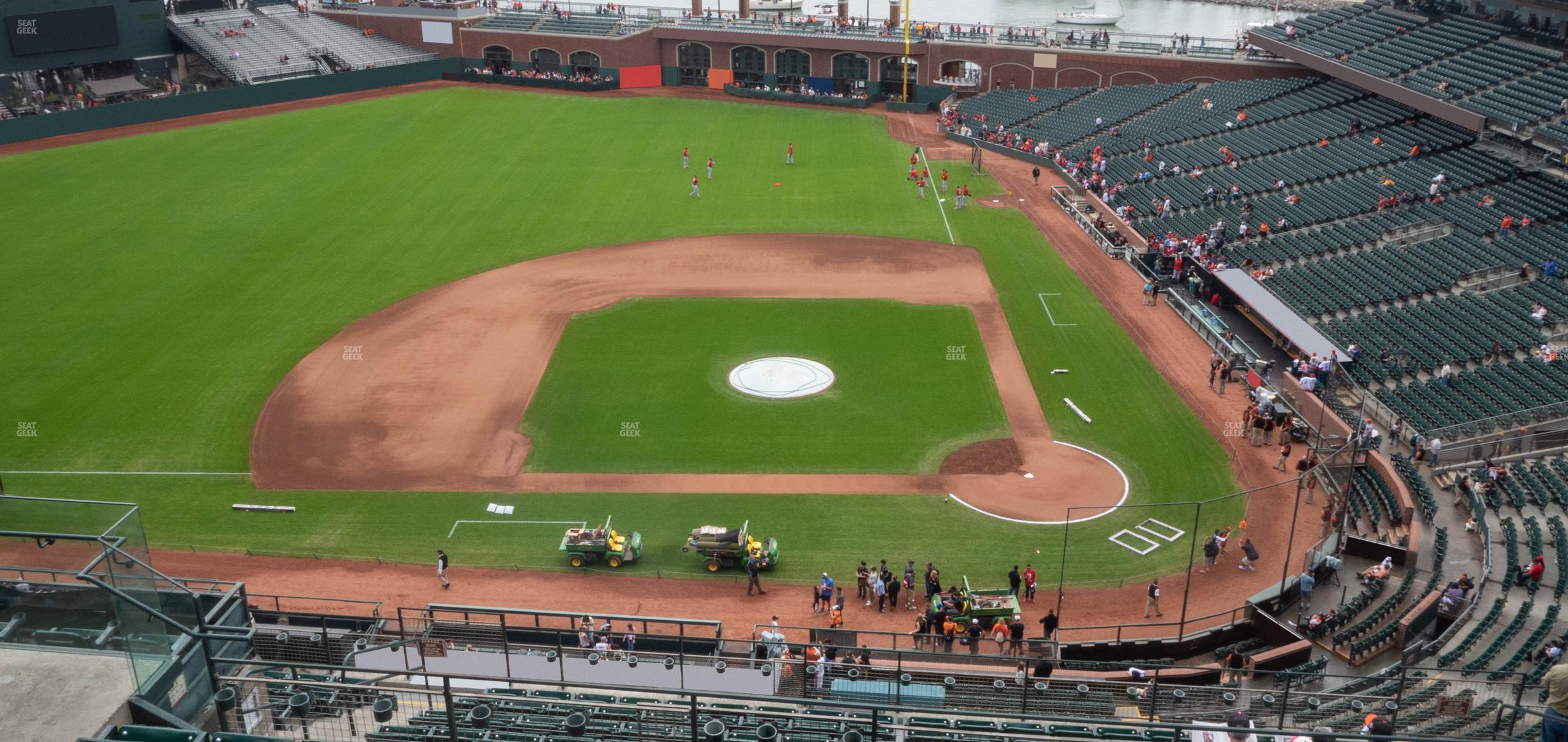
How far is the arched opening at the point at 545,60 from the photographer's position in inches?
3625

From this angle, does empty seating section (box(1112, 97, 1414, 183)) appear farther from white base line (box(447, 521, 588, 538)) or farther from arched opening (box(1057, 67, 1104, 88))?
white base line (box(447, 521, 588, 538))

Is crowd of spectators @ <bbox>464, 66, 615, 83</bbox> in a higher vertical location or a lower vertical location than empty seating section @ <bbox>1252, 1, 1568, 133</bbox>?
lower

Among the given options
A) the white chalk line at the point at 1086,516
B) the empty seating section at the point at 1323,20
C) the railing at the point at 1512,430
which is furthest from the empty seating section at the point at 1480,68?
the white chalk line at the point at 1086,516

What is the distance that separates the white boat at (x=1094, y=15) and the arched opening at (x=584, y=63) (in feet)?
176

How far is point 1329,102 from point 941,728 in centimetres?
6100

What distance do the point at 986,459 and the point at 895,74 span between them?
5579 centimetres

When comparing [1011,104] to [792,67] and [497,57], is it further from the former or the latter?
[497,57]

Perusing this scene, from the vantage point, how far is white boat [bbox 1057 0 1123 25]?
125m

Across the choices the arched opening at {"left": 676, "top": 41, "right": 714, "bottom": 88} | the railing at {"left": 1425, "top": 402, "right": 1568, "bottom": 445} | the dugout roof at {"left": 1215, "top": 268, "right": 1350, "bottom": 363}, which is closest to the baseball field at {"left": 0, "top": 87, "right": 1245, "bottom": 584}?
the dugout roof at {"left": 1215, "top": 268, "right": 1350, "bottom": 363}

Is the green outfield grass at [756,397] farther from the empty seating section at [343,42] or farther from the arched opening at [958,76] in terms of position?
the empty seating section at [343,42]

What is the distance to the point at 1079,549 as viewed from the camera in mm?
32688

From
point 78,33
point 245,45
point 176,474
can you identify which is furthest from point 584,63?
point 176,474

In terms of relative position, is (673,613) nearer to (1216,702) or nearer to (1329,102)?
(1216,702)

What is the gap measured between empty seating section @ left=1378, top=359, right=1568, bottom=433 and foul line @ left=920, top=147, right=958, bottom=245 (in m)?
23.5
